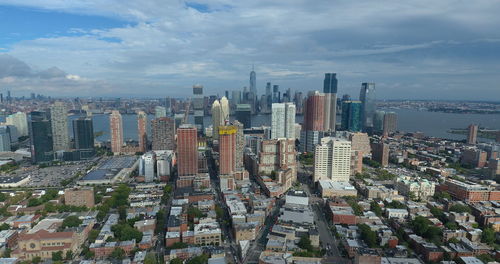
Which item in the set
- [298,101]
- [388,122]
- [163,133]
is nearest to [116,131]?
[163,133]

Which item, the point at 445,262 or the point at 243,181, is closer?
the point at 445,262

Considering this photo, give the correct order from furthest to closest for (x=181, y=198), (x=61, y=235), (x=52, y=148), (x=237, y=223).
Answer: (x=52, y=148)
(x=181, y=198)
(x=237, y=223)
(x=61, y=235)

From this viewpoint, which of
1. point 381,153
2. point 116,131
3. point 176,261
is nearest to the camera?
point 176,261

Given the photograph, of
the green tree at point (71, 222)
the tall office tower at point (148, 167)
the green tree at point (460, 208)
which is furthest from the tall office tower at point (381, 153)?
the green tree at point (71, 222)

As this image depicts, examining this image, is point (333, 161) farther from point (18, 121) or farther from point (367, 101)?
point (18, 121)

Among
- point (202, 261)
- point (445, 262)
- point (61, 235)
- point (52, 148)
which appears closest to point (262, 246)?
point (202, 261)

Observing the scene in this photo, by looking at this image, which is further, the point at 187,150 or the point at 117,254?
the point at 187,150

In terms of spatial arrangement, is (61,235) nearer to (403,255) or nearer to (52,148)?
(403,255)

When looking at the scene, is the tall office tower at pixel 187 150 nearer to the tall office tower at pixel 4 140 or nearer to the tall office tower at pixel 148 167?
the tall office tower at pixel 148 167
